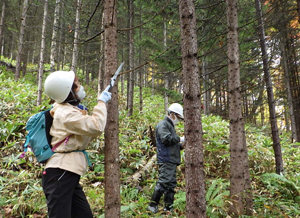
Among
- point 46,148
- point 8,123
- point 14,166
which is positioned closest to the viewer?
point 46,148

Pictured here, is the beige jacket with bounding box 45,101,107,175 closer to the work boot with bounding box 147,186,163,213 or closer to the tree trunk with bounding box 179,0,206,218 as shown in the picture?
the tree trunk with bounding box 179,0,206,218

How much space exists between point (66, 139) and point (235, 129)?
313 centimetres

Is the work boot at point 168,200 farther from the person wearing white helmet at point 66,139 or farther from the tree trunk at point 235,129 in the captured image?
the person wearing white helmet at point 66,139

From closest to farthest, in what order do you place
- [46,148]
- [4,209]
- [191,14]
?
1. [46,148]
2. [191,14]
3. [4,209]

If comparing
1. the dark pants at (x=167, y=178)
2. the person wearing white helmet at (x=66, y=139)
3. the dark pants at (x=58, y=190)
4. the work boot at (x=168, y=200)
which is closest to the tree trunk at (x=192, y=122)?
the person wearing white helmet at (x=66, y=139)

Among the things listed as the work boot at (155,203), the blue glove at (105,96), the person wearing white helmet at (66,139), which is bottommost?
the work boot at (155,203)

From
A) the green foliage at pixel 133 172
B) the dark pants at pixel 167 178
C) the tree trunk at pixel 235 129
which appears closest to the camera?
the tree trunk at pixel 235 129

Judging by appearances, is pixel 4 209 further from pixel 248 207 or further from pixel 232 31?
pixel 232 31

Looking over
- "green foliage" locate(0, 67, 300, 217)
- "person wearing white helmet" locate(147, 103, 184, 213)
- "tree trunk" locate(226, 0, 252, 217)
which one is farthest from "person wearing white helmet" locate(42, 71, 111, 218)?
"tree trunk" locate(226, 0, 252, 217)

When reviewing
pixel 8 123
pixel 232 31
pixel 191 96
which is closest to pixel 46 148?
pixel 191 96

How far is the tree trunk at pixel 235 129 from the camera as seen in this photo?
4.07m

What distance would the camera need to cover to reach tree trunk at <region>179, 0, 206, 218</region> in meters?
2.61

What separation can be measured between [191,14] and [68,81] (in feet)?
6.01

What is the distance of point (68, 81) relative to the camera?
2666 millimetres
